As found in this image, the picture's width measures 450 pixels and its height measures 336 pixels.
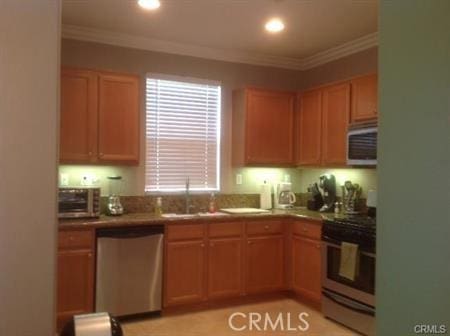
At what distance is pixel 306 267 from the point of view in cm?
407

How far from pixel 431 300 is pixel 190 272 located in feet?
10.4

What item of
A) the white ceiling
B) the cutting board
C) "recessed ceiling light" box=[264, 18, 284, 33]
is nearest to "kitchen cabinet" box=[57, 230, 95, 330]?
the cutting board

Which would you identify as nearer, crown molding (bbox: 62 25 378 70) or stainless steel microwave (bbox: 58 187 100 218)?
stainless steel microwave (bbox: 58 187 100 218)

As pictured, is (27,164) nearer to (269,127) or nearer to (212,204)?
(212,204)

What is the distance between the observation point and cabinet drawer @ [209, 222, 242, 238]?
12.9 feet

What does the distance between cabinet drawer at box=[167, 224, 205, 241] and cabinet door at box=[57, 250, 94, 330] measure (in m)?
0.72

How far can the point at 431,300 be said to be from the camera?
0.84 metres

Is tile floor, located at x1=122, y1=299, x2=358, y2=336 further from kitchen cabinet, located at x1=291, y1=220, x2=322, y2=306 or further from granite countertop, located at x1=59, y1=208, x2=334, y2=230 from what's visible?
granite countertop, located at x1=59, y1=208, x2=334, y2=230

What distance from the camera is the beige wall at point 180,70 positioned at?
3973 mm

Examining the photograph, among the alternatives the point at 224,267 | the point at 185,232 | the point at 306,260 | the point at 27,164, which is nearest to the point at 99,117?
the point at 185,232

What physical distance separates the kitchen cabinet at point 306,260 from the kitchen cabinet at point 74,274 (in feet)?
6.57

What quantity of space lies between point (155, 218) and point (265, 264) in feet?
4.22

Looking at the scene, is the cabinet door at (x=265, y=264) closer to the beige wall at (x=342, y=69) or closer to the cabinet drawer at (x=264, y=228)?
the cabinet drawer at (x=264, y=228)

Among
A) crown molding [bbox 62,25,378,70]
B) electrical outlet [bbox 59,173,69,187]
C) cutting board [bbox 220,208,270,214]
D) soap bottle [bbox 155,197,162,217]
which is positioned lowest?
cutting board [bbox 220,208,270,214]
